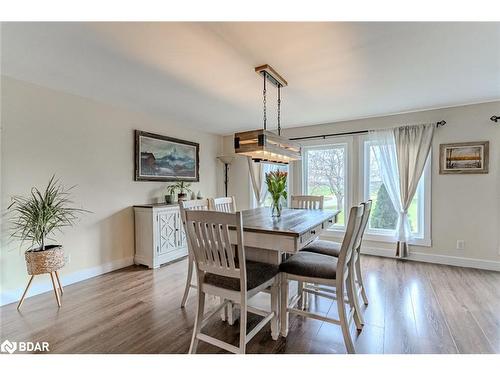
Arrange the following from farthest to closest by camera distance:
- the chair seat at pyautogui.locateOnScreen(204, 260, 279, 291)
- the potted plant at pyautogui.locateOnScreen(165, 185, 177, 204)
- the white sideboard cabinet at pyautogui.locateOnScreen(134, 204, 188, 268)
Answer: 1. the potted plant at pyautogui.locateOnScreen(165, 185, 177, 204)
2. the white sideboard cabinet at pyautogui.locateOnScreen(134, 204, 188, 268)
3. the chair seat at pyautogui.locateOnScreen(204, 260, 279, 291)

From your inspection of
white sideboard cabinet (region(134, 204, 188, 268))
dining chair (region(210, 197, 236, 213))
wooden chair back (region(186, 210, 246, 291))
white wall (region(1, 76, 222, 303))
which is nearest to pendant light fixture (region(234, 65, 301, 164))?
dining chair (region(210, 197, 236, 213))

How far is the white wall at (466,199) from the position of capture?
10.7 feet

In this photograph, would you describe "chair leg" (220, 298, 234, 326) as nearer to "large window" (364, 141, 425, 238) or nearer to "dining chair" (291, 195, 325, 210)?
"dining chair" (291, 195, 325, 210)

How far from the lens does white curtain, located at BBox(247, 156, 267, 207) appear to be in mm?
5004

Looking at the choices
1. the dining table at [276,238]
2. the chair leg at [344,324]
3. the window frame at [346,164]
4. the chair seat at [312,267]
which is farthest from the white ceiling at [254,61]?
the chair leg at [344,324]

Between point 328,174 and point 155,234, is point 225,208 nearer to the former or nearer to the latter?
point 155,234

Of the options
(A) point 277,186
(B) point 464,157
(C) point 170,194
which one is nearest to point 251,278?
(A) point 277,186

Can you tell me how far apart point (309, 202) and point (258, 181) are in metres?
1.81

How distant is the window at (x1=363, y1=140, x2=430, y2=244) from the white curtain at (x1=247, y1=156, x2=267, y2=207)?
194cm

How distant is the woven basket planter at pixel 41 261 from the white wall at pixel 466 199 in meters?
4.71

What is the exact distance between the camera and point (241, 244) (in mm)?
1503
